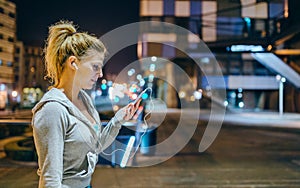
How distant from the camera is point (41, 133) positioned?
4.83 feet

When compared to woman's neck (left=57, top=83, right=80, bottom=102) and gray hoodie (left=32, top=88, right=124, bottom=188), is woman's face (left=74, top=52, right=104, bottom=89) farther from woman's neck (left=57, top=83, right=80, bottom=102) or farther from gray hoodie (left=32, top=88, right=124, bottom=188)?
gray hoodie (left=32, top=88, right=124, bottom=188)

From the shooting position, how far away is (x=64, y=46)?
5.42ft

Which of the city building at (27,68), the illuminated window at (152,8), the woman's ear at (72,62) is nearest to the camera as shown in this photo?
the woman's ear at (72,62)

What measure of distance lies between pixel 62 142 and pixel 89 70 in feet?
1.29

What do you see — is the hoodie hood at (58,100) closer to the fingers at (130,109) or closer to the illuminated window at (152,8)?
the fingers at (130,109)

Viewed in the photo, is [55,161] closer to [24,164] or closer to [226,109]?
[24,164]

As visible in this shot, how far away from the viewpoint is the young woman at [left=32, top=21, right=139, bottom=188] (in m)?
1.47

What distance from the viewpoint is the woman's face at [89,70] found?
169 cm

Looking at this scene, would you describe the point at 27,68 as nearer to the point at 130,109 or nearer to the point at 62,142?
the point at 130,109

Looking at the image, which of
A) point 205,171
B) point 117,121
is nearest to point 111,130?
point 117,121

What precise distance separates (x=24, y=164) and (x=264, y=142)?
7890 millimetres

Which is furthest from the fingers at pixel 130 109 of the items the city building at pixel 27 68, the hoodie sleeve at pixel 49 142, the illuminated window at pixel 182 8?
the city building at pixel 27 68

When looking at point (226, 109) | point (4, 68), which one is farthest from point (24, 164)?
point (4, 68)

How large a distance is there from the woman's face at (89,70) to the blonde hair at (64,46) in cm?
3
